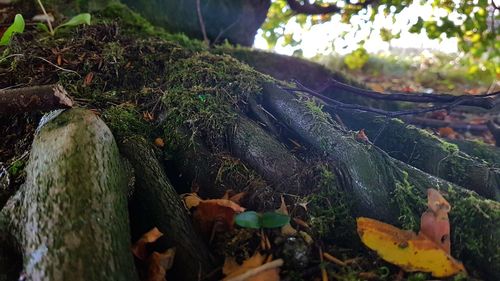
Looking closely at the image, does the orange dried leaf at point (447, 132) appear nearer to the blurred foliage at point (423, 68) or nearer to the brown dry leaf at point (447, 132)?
the brown dry leaf at point (447, 132)

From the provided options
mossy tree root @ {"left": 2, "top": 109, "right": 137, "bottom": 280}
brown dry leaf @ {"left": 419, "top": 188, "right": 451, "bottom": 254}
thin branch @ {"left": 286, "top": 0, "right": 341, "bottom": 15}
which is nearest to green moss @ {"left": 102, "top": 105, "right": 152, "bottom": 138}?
mossy tree root @ {"left": 2, "top": 109, "right": 137, "bottom": 280}

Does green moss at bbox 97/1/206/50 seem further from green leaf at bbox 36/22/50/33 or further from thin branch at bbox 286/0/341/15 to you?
thin branch at bbox 286/0/341/15

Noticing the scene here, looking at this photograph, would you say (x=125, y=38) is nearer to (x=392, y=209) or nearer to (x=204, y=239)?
(x=204, y=239)

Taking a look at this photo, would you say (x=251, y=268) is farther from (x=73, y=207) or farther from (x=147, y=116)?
(x=147, y=116)

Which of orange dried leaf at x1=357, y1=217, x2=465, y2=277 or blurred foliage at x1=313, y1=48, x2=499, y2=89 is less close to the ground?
blurred foliage at x1=313, y1=48, x2=499, y2=89

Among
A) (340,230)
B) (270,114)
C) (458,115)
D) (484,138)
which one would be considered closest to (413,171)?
(340,230)

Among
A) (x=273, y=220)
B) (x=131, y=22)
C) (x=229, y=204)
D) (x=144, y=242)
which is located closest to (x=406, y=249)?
(x=273, y=220)
